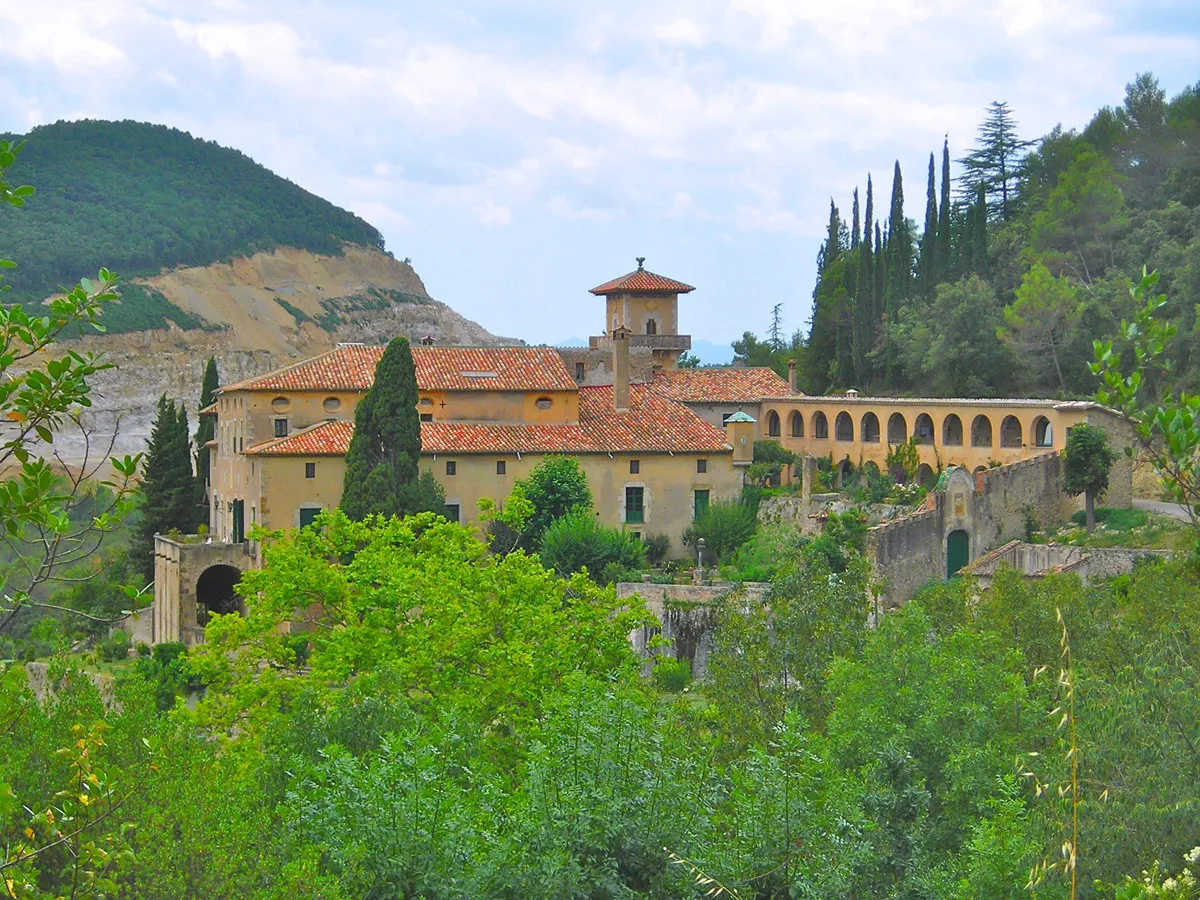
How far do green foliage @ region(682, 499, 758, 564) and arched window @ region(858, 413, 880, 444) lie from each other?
7.65 metres

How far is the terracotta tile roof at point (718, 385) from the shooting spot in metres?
52.3

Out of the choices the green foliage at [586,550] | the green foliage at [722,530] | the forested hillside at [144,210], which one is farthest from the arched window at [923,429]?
the forested hillside at [144,210]

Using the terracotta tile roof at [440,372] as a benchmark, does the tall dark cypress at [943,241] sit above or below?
above

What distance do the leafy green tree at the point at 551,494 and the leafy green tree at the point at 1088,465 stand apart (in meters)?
13.0

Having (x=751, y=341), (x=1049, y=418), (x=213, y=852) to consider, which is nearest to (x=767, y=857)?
(x=213, y=852)

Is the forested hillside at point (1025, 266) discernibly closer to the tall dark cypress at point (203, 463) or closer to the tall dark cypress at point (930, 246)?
the tall dark cypress at point (930, 246)

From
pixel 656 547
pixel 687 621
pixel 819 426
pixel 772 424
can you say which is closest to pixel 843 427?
pixel 819 426

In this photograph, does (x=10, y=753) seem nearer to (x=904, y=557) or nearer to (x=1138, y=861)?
(x=1138, y=861)

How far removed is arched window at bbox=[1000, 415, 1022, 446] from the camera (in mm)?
46344

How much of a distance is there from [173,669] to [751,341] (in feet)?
182

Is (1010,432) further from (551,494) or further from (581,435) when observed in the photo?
(551,494)

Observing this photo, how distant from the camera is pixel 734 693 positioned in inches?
931

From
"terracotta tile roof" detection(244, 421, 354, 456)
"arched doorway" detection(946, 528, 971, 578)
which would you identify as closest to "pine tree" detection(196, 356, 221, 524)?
"terracotta tile roof" detection(244, 421, 354, 456)

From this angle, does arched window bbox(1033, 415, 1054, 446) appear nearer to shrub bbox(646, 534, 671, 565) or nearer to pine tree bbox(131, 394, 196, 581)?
shrub bbox(646, 534, 671, 565)
